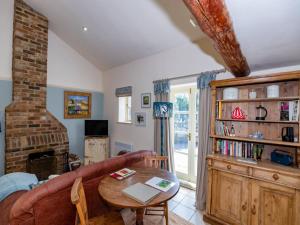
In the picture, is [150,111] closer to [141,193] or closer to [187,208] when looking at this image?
[187,208]

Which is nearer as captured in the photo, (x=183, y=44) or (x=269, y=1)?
(x=269, y=1)

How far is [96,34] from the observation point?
3.66 m

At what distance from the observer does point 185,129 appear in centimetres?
359

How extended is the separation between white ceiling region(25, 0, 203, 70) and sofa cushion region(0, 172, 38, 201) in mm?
2916

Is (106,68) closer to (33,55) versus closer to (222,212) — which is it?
(33,55)

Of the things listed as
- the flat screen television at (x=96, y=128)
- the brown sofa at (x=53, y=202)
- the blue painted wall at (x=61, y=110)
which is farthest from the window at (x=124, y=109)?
the brown sofa at (x=53, y=202)

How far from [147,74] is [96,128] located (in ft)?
7.04

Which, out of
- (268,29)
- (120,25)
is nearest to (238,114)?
(268,29)

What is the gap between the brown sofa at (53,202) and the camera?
1.37 m

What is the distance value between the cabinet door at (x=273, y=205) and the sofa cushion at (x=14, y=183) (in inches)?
104

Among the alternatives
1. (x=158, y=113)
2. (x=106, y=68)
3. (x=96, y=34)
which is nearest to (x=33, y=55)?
(x=96, y=34)

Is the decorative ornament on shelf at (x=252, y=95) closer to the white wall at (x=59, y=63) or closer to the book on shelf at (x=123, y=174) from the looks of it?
the book on shelf at (x=123, y=174)

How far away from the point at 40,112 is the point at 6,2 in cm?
238

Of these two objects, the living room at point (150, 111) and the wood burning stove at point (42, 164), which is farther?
the wood burning stove at point (42, 164)
